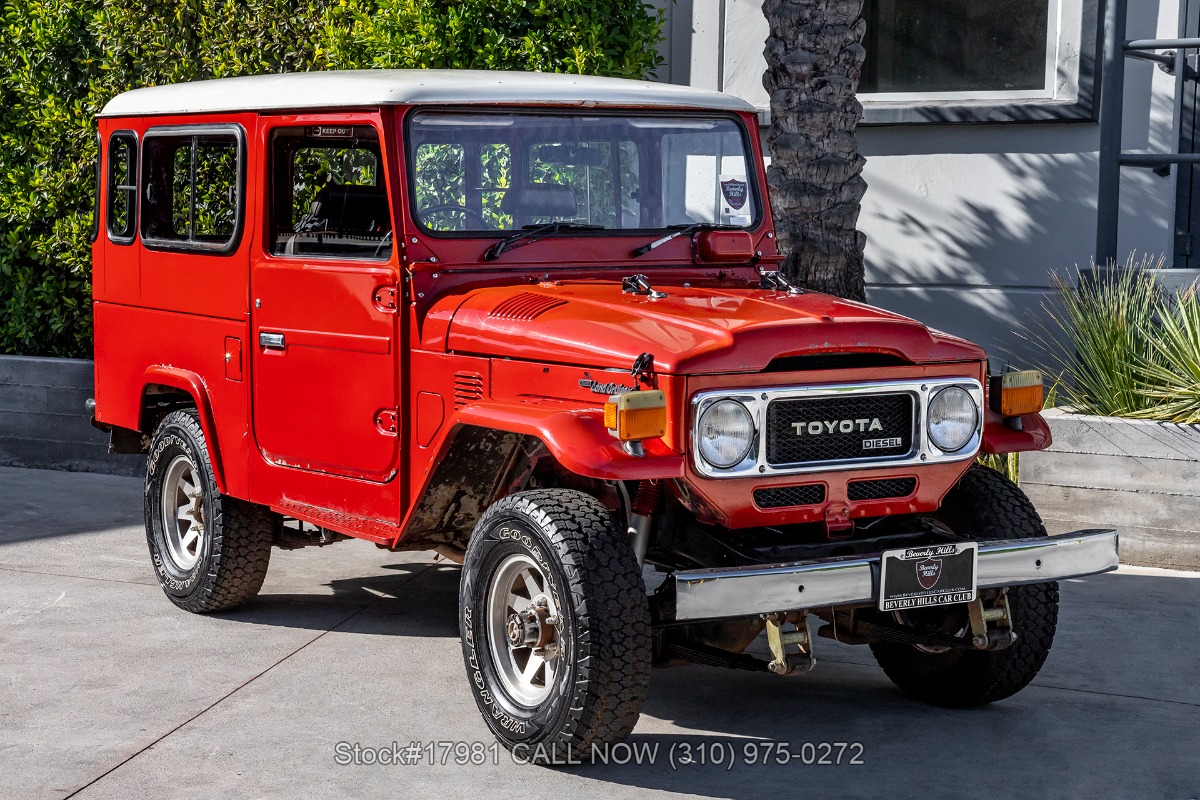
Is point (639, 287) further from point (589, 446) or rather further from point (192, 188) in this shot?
point (192, 188)

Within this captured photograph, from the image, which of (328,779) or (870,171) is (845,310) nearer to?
(328,779)

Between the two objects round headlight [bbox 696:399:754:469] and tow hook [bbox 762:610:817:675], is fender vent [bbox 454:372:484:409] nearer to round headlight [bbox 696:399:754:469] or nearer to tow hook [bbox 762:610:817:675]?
round headlight [bbox 696:399:754:469]

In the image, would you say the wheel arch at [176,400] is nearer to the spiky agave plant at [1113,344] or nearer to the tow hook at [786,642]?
the tow hook at [786,642]

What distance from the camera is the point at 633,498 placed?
4.92 metres

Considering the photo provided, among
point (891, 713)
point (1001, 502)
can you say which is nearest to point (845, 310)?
point (1001, 502)

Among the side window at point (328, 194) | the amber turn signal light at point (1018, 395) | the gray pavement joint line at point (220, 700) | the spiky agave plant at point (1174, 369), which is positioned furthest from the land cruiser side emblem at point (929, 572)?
the spiky agave plant at point (1174, 369)

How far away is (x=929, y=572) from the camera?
4.65 m

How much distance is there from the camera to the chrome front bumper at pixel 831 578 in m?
4.34

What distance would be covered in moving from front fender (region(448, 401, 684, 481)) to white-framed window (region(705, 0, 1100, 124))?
6.03 m

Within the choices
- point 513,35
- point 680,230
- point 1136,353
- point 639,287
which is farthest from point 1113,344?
point 513,35

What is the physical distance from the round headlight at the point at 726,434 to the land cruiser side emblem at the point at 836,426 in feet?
0.62

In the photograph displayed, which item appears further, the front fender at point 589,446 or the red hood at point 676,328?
the red hood at point 676,328

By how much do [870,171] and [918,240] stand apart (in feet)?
1.85

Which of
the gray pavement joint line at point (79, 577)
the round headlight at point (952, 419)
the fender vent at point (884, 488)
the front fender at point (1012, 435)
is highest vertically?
the round headlight at point (952, 419)
